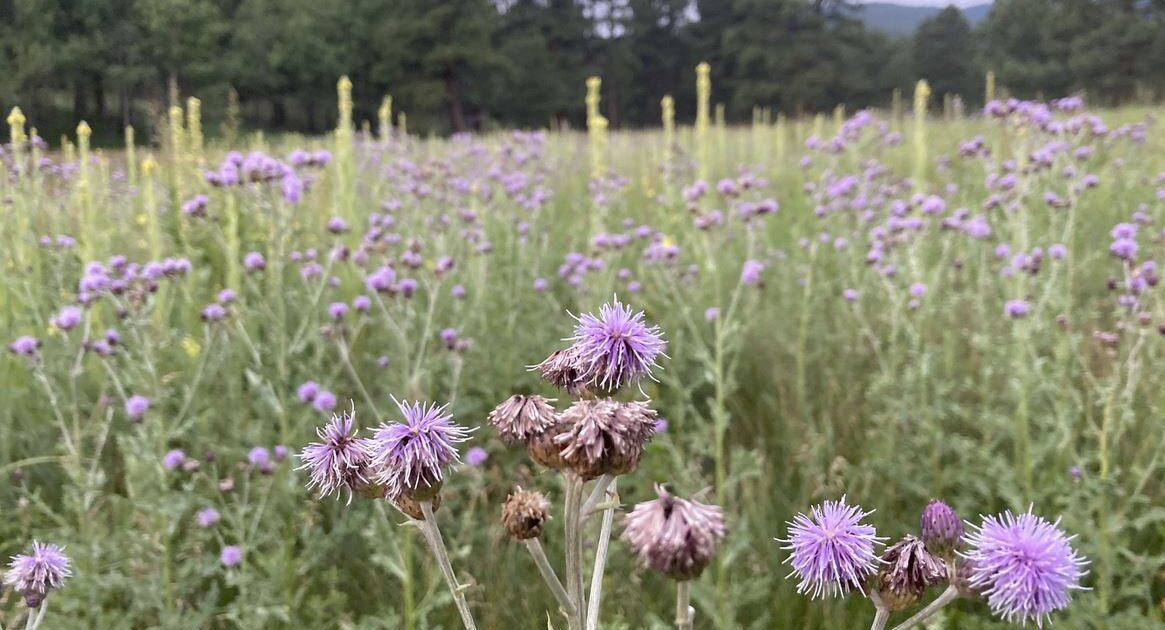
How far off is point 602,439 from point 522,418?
12cm

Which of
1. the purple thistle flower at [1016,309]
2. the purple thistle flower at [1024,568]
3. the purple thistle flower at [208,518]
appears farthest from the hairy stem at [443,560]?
the purple thistle flower at [1016,309]

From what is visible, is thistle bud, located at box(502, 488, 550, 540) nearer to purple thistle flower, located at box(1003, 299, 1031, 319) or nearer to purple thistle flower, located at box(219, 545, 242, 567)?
purple thistle flower, located at box(219, 545, 242, 567)

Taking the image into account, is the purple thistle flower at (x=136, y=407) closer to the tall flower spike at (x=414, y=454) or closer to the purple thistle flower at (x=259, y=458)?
the purple thistle flower at (x=259, y=458)

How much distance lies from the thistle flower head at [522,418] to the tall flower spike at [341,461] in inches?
4.9

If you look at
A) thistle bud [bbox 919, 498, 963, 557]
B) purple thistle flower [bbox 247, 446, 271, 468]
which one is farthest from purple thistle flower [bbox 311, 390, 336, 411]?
thistle bud [bbox 919, 498, 963, 557]

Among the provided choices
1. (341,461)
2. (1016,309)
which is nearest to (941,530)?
(341,461)

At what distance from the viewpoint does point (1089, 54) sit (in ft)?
117

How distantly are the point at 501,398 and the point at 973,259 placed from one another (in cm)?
209

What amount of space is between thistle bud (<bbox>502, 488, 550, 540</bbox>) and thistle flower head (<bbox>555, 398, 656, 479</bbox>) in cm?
8

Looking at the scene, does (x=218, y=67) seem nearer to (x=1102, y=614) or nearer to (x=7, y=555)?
(x=7, y=555)

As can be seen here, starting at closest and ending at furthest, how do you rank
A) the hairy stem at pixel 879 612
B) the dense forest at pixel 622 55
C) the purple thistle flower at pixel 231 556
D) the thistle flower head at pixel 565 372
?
the hairy stem at pixel 879 612 → the thistle flower head at pixel 565 372 → the purple thistle flower at pixel 231 556 → the dense forest at pixel 622 55

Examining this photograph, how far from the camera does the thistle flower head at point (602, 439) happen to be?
66 cm

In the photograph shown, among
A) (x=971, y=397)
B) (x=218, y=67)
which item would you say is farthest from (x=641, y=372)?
(x=218, y=67)

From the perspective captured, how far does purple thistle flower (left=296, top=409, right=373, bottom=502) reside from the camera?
75 centimetres
